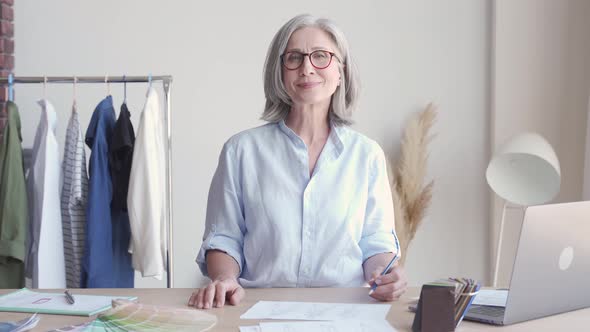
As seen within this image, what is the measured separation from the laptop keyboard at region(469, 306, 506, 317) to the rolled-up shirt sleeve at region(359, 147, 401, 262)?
0.47 metres

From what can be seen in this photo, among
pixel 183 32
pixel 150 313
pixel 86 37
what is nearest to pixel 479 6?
pixel 183 32

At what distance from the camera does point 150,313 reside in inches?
65.0

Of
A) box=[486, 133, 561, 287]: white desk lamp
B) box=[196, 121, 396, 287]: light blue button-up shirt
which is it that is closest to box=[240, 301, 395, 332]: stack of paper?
box=[196, 121, 396, 287]: light blue button-up shirt

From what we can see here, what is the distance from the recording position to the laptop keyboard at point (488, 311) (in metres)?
1.68

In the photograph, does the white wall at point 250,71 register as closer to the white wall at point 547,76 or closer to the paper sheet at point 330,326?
the white wall at point 547,76

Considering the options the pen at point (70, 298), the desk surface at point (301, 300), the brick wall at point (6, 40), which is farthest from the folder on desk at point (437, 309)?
the brick wall at point (6, 40)

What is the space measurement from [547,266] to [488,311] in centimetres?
17

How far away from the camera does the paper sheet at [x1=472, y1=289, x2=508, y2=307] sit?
5.87ft

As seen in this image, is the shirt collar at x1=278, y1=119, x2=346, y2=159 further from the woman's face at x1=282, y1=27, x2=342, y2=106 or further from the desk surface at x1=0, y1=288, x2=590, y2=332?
the desk surface at x1=0, y1=288, x2=590, y2=332

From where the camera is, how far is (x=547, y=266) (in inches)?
64.6

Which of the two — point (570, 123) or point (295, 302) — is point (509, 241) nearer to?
point (570, 123)

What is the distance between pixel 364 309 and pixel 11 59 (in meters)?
3.04

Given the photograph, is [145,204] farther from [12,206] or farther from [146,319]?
[146,319]

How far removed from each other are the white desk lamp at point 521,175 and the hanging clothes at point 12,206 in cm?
214
